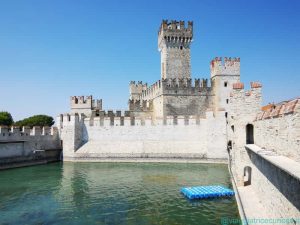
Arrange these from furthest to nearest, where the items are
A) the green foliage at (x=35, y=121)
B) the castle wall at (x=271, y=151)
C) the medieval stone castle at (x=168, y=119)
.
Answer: the green foliage at (x=35, y=121) < the medieval stone castle at (x=168, y=119) < the castle wall at (x=271, y=151)

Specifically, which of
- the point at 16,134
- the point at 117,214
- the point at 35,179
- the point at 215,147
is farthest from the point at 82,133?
the point at 117,214

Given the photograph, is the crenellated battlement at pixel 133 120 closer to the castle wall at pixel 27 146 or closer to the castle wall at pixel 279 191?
the castle wall at pixel 27 146

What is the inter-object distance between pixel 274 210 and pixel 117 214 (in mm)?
6143

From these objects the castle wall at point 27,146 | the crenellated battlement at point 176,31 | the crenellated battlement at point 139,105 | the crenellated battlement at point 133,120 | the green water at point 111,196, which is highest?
the crenellated battlement at point 176,31

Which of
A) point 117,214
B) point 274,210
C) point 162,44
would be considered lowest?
point 117,214

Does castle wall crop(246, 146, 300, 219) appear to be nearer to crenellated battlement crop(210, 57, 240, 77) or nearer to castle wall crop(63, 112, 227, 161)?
castle wall crop(63, 112, 227, 161)

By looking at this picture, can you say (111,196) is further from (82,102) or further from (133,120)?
(82,102)

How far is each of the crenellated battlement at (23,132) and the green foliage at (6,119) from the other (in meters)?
22.8

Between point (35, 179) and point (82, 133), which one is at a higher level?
point (82, 133)

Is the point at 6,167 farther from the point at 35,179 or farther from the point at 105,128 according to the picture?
the point at 105,128

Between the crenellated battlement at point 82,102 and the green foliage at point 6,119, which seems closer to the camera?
the crenellated battlement at point 82,102

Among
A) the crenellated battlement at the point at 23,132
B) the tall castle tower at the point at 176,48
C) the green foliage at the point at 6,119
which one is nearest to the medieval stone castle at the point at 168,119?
the tall castle tower at the point at 176,48

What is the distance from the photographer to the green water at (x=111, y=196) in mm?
11562

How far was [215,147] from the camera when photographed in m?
25.5
